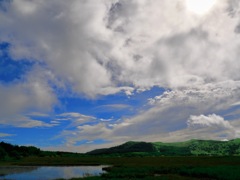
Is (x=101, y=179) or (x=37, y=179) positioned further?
(x=37, y=179)

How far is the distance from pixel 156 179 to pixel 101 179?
379 inches

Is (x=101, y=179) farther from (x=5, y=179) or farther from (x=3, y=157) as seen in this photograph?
(x=3, y=157)

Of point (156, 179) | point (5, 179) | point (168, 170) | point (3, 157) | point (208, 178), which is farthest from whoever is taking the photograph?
point (3, 157)

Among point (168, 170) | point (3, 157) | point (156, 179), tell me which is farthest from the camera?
point (3, 157)

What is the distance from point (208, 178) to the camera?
50.5m

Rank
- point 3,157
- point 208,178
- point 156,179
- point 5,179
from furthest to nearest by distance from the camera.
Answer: point 3,157 < point 5,179 < point 208,178 < point 156,179

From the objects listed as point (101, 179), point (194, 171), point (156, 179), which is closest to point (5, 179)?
point (101, 179)

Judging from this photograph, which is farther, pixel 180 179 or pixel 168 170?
pixel 168 170

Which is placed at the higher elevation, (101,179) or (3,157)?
(3,157)

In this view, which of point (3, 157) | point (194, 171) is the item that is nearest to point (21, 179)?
point (194, 171)

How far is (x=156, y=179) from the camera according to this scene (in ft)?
153

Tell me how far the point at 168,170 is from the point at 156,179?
2077cm

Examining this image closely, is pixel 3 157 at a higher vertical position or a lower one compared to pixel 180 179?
higher

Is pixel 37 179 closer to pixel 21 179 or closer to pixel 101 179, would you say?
pixel 21 179
